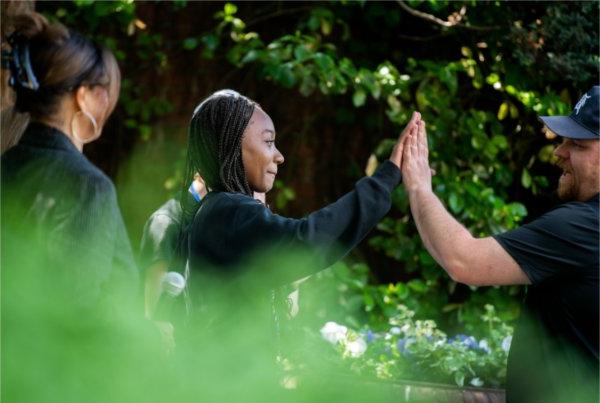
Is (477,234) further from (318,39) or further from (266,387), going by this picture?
(266,387)

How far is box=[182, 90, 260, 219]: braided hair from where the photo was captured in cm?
231

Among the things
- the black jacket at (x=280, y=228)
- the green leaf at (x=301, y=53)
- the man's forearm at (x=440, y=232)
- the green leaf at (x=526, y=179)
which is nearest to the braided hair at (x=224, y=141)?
the black jacket at (x=280, y=228)

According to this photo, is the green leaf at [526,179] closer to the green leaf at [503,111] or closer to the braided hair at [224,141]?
the green leaf at [503,111]

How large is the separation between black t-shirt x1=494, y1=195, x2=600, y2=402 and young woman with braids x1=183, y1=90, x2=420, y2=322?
41 centimetres

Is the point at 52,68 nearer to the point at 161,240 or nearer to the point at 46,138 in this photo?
the point at 46,138

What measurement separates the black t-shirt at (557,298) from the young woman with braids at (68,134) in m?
1.01

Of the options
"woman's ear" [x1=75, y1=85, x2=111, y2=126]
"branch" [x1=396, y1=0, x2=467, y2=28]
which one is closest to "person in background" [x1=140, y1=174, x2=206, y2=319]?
"woman's ear" [x1=75, y1=85, x2=111, y2=126]

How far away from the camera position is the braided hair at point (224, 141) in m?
Result: 2.31

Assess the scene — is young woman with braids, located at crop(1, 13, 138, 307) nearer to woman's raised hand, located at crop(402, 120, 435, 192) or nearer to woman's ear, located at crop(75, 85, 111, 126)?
woman's ear, located at crop(75, 85, 111, 126)

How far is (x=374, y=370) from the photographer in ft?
12.2

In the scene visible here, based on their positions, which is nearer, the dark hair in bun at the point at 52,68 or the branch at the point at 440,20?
the dark hair in bun at the point at 52,68

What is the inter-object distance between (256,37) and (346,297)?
1.61 meters

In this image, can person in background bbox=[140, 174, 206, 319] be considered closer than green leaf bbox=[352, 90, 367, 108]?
Yes

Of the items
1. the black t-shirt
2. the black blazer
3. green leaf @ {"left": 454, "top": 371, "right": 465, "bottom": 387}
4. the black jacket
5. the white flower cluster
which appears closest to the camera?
the black blazer
